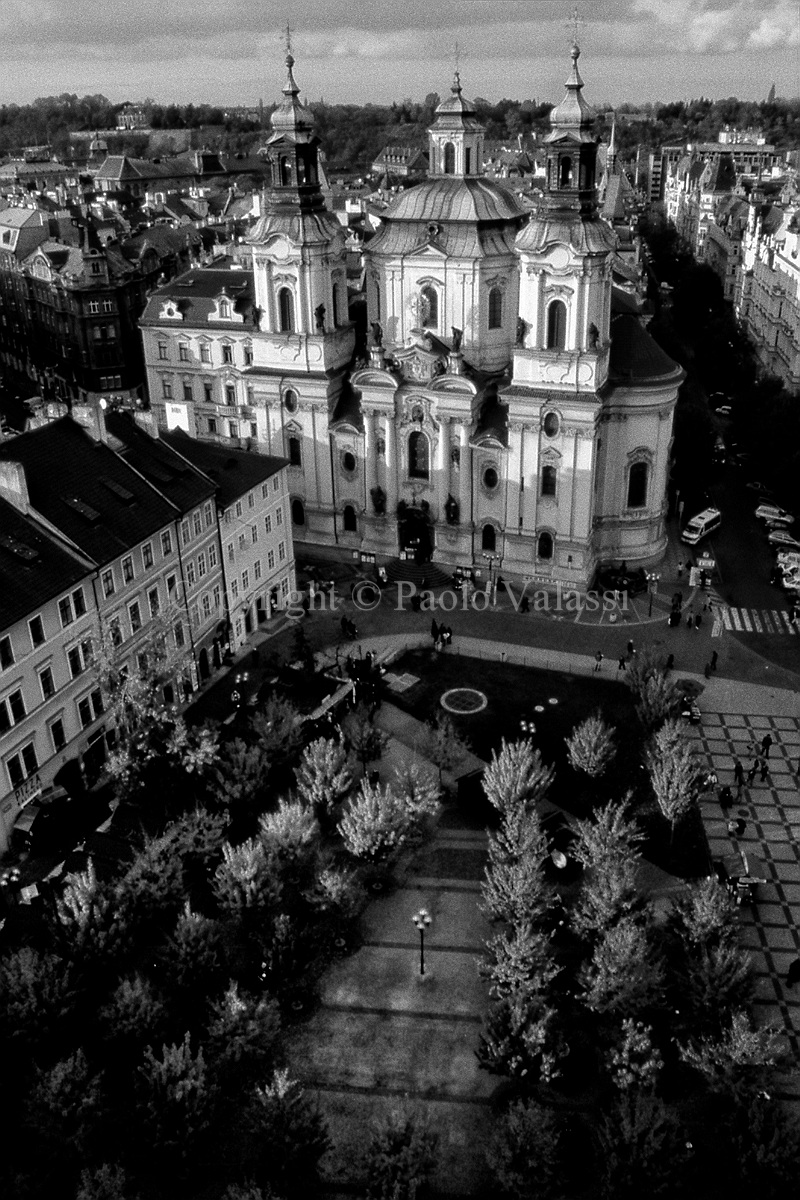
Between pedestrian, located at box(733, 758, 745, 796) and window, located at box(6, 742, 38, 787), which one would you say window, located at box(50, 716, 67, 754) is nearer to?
window, located at box(6, 742, 38, 787)

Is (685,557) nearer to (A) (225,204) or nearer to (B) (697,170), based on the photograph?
(A) (225,204)

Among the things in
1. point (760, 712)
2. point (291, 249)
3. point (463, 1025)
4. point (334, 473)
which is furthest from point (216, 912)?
point (291, 249)

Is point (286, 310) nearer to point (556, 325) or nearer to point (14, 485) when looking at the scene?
point (556, 325)

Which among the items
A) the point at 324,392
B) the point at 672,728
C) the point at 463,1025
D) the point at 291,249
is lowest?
the point at 463,1025

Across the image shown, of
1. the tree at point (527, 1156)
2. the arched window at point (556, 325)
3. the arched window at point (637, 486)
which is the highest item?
the arched window at point (556, 325)

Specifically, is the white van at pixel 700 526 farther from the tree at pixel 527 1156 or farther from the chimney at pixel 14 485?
the tree at pixel 527 1156

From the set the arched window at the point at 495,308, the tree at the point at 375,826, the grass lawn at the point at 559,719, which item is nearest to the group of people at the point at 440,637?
the grass lawn at the point at 559,719
